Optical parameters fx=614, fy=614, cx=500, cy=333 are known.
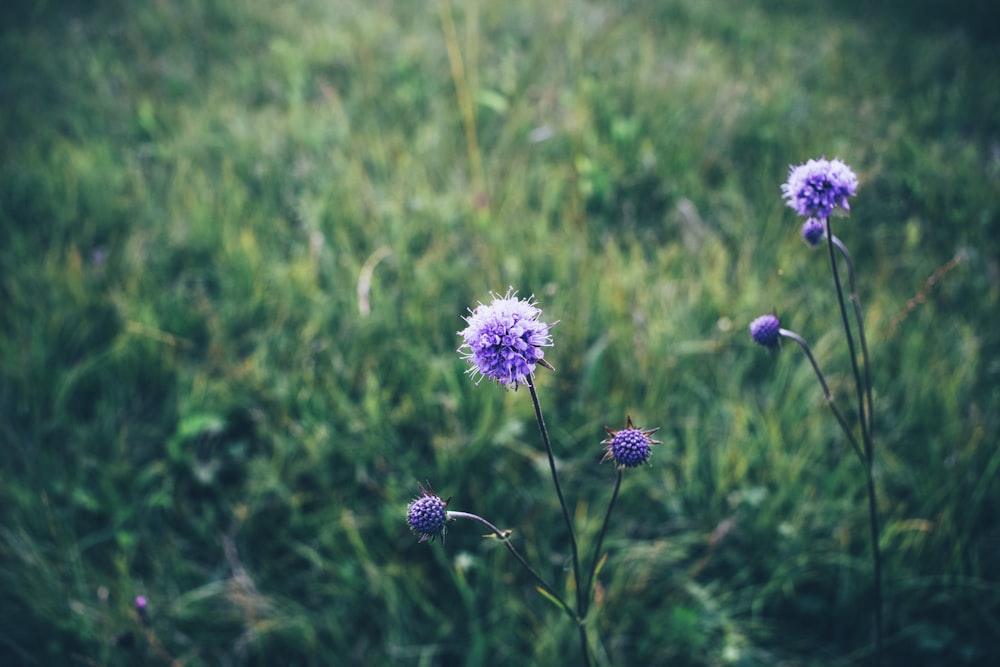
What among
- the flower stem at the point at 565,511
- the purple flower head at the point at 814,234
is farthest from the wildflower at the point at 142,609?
the purple flower head at the point at 814,234

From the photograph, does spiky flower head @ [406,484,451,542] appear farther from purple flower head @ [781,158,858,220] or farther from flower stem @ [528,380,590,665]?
purple flower head @ [781,158,858,220]

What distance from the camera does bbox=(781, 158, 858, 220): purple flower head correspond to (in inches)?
48.5

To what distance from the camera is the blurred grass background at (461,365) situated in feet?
5.46

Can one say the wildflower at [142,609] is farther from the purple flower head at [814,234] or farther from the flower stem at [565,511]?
the purple flower head at [814,234]

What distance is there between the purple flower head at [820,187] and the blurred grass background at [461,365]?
0.46m

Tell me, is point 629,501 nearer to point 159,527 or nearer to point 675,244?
point 675,244

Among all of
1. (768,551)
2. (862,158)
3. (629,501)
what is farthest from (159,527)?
(862,158)

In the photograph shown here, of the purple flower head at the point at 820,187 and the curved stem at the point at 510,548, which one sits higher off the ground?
the purple flower head at the point at 820,187

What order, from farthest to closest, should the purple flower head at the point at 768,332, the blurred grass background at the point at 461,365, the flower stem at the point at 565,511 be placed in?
1. the blurred grass background at the point at 461,365
2. the purple flower head at the point at 768,332
3. the flower stem at the point at 565,511

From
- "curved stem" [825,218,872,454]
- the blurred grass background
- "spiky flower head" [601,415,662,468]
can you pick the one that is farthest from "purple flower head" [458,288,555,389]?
the blurred grass background

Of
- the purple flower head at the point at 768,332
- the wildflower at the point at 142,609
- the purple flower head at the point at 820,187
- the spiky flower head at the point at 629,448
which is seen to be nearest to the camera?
the spiky flower head at the point at 629,448

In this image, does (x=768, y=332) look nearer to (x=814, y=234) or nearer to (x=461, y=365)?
(x=814, y=234)

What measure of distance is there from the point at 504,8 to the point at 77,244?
12.2 feet

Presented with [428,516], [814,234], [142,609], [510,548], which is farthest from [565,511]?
[142,609]
